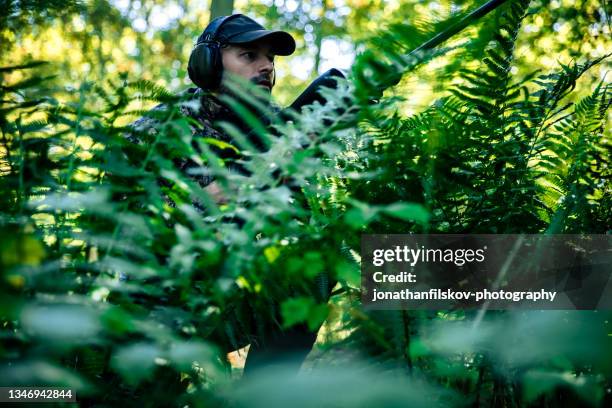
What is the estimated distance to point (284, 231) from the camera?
739mm

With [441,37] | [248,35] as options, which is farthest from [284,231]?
[248,35]

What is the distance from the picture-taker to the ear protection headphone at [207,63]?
7.18ft

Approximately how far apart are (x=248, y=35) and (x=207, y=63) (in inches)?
9.1

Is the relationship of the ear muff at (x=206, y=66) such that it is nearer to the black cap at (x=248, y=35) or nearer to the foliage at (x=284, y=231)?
the black cap at (x=248, y=35)

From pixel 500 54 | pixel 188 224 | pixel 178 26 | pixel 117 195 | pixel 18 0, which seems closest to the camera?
pixel 188 224

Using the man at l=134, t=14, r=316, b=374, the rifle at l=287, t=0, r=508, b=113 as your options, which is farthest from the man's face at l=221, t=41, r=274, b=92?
the rifle at l=287, t=0, r=508, b=113

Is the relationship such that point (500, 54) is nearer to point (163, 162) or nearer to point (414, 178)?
point (414, 178)

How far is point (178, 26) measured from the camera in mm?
12102

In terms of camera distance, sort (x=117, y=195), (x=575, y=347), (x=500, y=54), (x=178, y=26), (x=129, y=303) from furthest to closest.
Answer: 1. (x=178, y=26)
2. (x=500, y=54)
3. (x=117, y=195)
4. (x=129, y=303)
5. (x=575, y=347)

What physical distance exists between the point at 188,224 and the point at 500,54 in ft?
3.11

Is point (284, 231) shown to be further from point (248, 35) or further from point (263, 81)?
point (248, 35)

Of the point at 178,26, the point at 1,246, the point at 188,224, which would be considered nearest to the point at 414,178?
the point at 188,224

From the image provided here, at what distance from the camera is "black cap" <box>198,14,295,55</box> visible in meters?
2.20

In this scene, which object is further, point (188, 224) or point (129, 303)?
point (188, 224)
